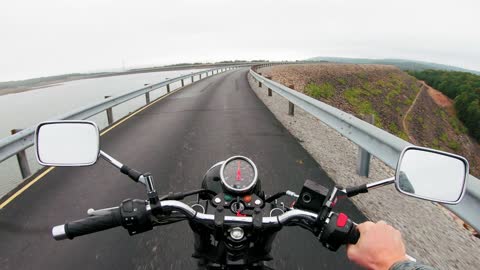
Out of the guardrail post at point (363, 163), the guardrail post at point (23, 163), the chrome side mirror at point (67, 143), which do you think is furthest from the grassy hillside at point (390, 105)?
the chrome side mirror at point (67, 143)

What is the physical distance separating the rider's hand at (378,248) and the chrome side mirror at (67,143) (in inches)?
63.2

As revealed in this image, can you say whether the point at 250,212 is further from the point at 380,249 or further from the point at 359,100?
the point at 359,100

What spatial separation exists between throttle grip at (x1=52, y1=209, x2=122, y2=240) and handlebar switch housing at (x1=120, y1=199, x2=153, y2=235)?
3cm

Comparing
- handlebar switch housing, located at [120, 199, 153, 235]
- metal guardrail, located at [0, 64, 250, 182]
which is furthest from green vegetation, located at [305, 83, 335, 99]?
handlebar switch housing, located at [120, 199, 153, 235]

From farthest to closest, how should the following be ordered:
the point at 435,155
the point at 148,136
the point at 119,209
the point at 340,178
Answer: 1. the point at 148,136
2. the point at 340,178
3. the point at 435,155
4. the point at 119,209

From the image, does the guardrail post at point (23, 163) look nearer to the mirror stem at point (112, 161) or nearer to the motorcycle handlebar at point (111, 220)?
the mirror stem at point (112, 161)

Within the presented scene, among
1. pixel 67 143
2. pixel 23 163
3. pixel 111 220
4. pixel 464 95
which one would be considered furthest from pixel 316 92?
pixel 464 95

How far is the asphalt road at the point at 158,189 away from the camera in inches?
117

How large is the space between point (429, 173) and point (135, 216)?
1.61m

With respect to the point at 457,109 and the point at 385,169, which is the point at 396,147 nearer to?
the point at 385,169

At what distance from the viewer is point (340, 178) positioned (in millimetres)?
4801

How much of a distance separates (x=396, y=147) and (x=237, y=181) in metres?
2.22

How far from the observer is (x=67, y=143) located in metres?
1.99

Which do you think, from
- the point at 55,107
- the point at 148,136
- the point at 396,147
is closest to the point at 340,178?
the point at 396,147
